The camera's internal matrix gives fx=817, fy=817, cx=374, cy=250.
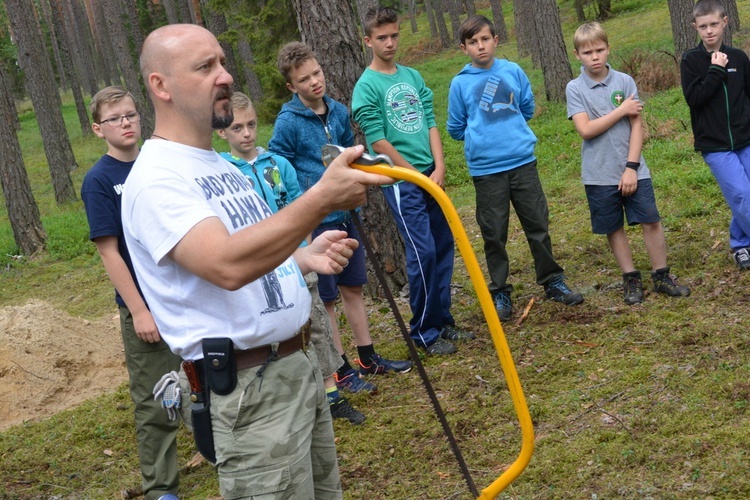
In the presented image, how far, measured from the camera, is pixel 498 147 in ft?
19.2

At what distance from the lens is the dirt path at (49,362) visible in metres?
6.84

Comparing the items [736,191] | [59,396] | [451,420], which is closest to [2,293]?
[59,396]

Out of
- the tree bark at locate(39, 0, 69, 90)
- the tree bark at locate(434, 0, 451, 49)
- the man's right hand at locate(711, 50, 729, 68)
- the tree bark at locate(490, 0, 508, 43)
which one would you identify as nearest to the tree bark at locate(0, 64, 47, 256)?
the man's right hand at locate(711, 50, 729, 68)

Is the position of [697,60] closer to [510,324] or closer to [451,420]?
[510,324]

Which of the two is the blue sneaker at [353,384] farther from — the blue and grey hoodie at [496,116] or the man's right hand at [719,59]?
the man's right hand at [719,59]

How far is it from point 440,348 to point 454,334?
0.77 feet

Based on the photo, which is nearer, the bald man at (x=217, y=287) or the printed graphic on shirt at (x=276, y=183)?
the bald man at (x=217, y=287)

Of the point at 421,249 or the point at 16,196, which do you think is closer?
the point at 421,249

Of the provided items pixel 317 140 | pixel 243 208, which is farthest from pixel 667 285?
pixel 243 208

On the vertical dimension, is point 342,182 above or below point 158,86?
below

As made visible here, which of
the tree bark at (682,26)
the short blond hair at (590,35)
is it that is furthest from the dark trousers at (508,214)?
the tree bark at (682,26)

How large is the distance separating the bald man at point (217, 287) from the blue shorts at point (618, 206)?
372 centimetres

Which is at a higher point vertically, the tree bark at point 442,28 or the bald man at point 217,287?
the tree bark at point 442,28

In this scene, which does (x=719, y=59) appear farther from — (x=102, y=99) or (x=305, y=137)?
(x=102, y=99)
